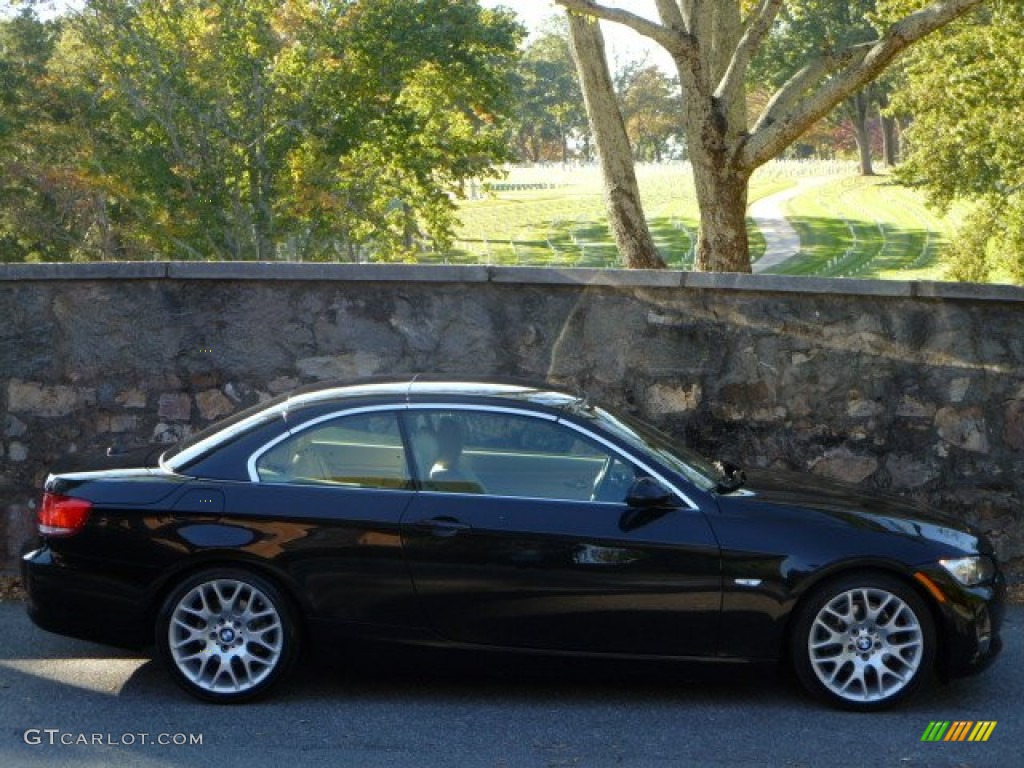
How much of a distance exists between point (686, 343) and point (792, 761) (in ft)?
12.9

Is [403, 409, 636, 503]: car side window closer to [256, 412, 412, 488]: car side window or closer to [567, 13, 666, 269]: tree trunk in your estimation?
[256, 412, 412, 488]: car side window

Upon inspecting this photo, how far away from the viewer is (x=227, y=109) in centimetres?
3189

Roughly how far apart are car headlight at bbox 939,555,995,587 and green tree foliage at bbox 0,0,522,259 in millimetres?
25598

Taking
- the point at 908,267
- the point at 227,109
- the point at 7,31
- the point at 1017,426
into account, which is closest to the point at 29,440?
the point at 1017,426

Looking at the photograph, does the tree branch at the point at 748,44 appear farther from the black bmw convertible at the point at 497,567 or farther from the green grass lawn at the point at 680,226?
the green grass lawn at the point at 680,226

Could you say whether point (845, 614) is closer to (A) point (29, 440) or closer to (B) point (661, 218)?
(A) point (29, 440)

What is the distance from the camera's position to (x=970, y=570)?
21.1 feet

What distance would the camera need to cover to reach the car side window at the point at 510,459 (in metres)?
6.41

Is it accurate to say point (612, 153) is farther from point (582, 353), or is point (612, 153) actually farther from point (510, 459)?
point (510, 459)

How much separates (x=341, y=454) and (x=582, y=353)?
2980 millimetres

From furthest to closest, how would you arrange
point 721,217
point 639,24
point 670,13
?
point 670,13
point 721,217
point 639,24

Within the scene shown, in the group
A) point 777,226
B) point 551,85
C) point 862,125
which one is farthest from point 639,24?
point 551,85

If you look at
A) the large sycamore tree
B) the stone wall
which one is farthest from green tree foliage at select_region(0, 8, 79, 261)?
the stone wall

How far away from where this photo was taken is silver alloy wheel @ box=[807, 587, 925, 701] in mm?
6262
